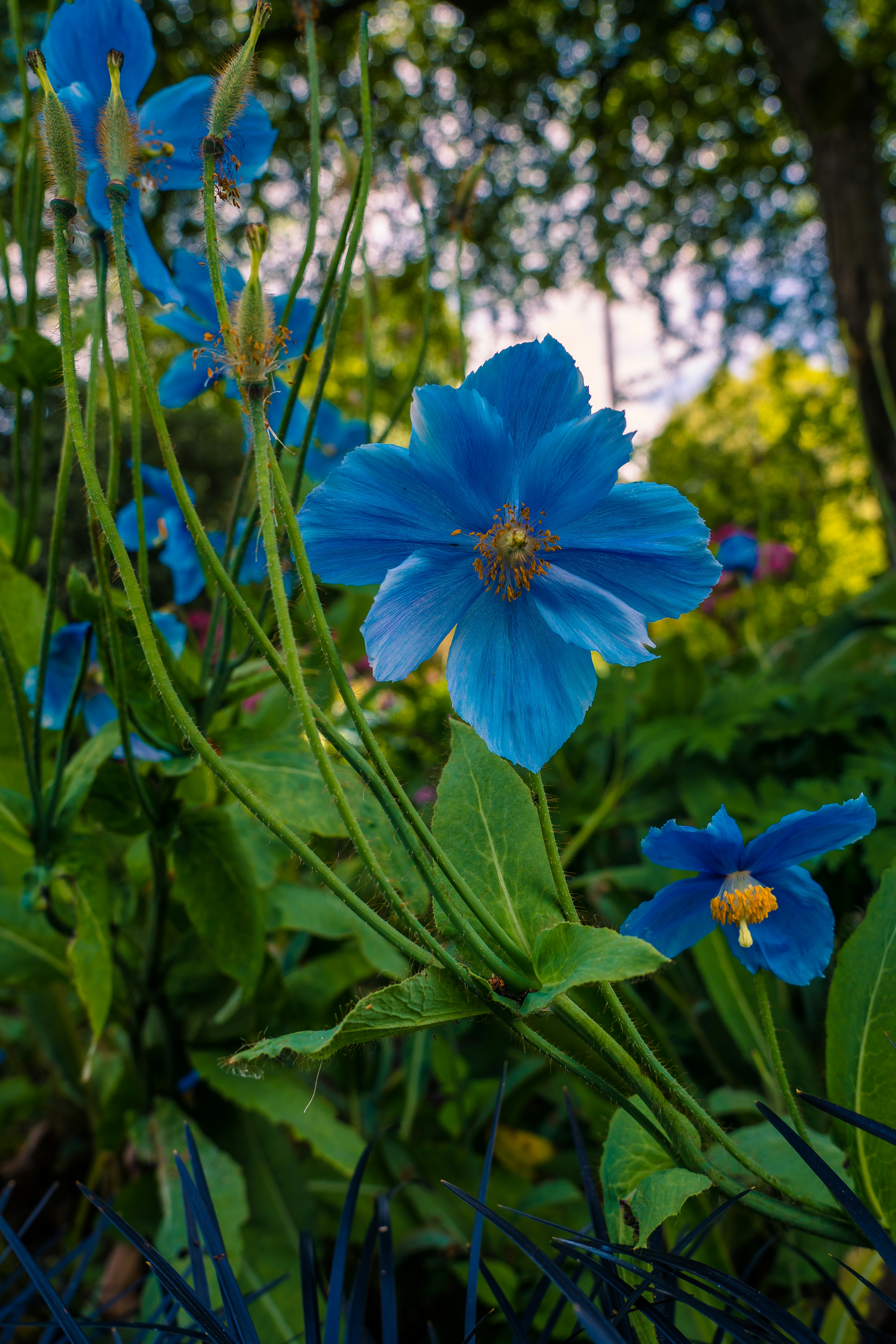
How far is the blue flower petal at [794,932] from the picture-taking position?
72 centimetres

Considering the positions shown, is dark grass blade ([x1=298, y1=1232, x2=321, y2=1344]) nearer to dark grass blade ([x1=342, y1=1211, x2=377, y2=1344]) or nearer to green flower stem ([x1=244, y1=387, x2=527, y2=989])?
dark grass blade ([x1=342, y1=1211, x2=377, y2=1344])

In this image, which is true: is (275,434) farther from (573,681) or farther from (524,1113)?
(524,1113)

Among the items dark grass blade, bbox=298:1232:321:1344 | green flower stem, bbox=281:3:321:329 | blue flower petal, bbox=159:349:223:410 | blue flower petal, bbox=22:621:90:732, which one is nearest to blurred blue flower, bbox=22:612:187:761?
blue flower petal, bbox=22:621:90:732

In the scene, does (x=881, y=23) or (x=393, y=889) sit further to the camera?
(x=881, y=23)

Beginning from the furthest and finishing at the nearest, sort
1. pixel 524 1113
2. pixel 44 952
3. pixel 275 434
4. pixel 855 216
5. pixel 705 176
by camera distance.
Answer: pixel 705 176
pixel 855 216
pixel 524 1113
pixel 44 952
pixel 275 434

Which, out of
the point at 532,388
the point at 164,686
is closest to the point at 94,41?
the point at 532,388

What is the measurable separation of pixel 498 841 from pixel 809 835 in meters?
0.25

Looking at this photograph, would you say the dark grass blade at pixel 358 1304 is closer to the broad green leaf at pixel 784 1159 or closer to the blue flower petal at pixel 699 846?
the broad green leaf at pixel 784 1159

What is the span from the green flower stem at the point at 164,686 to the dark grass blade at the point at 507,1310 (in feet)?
0.94

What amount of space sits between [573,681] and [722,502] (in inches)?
260

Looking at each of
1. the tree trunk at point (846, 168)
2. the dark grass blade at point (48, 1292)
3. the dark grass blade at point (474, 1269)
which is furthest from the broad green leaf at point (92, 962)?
the tree trunk at point (846, 168)

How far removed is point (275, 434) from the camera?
0.55 m

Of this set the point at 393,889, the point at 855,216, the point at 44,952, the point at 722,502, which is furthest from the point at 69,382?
the point at 722,502

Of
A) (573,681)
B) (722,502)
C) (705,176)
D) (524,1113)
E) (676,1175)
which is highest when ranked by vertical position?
(705,176)
